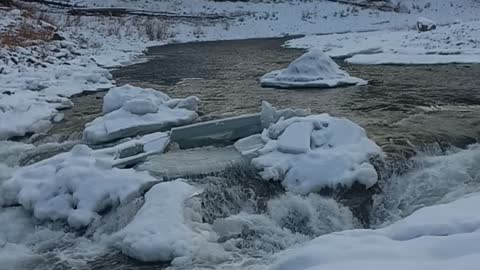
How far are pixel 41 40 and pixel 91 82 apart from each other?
4.30 m

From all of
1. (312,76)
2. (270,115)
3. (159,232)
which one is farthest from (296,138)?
(312,76)

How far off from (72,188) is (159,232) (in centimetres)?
147

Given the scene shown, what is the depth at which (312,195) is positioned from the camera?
19.4 ft

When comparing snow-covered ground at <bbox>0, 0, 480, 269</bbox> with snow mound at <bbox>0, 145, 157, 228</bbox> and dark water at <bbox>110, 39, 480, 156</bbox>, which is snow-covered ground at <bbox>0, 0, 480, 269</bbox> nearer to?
snow mound at <bbox>0, 145, 157, 228</bbox>

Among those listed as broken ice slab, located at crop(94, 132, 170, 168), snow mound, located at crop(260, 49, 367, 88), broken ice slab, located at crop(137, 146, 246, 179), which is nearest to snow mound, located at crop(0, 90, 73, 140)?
broken ice slab, located at crop(94, 132, 170, 168)

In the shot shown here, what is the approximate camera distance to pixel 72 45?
16391mm

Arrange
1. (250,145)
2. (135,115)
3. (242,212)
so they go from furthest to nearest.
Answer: (135,115)
(250,145)
(242,212)

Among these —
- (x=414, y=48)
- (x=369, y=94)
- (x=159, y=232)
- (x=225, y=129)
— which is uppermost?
(x=225, y=129)

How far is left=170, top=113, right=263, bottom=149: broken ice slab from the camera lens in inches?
293

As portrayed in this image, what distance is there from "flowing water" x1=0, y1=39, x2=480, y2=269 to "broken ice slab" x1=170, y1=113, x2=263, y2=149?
113 cm

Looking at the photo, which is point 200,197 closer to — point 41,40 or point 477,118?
point 477,118

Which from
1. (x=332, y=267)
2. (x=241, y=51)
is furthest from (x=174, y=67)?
(x=332, y=267)

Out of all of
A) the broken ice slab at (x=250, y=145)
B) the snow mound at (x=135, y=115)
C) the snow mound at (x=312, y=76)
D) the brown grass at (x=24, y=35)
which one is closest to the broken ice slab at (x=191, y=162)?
the broken ice slab at (x=250, y=145)

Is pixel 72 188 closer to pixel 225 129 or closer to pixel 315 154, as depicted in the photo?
pixel 225 129
